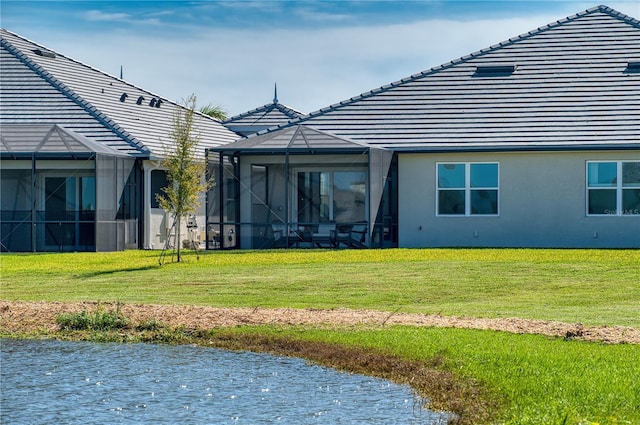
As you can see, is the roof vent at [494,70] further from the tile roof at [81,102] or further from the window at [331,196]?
the tile roof at [81,102]

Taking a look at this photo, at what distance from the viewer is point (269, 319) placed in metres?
16.7

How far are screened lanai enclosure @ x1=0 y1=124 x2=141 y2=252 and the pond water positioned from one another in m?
15.9

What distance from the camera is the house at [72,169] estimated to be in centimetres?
3047

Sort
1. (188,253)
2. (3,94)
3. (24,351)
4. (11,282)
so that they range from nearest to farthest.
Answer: (24,351) < (11,282) < (188,253) < (3,94)

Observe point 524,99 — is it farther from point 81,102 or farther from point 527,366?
point 527,366

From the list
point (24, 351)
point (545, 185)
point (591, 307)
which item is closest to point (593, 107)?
point (545, 185)

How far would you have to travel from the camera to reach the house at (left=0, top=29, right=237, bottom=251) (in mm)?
30469

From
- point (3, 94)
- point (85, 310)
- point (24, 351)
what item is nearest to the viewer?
point (24, 351)

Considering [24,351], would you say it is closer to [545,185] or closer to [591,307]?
[591,307]

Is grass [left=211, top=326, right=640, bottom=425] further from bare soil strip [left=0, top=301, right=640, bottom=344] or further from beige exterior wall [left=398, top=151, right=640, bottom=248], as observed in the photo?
beige exterior wall [left=398, top=151, right=640, bottom=248]

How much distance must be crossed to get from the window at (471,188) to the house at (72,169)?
25.1 ft

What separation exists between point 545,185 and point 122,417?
21.2 m

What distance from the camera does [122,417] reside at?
1092 cm

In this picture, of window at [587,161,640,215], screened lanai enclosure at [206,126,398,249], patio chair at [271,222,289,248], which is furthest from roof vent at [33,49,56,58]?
window at [587,161,640,215]
